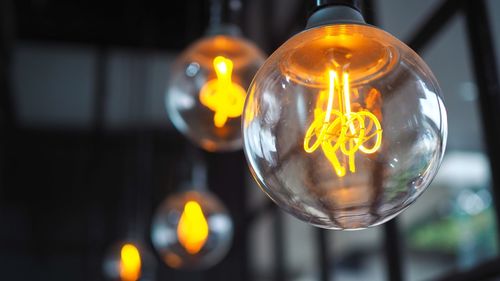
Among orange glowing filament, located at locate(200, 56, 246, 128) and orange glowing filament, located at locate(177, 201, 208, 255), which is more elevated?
orange glowing filament, located at locate(200, 56, 246, 128)

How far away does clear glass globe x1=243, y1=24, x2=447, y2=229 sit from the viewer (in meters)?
0.72

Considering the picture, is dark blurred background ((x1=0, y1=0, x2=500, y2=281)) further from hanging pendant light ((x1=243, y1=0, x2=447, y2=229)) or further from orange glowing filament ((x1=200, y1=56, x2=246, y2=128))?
hanging pendant light ((x1=243, y1=0, x2=447, y2=229))

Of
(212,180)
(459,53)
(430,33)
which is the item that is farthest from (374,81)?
(212,180)

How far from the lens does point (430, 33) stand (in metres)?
1.97

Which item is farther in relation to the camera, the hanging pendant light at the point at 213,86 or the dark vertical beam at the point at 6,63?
the dark vertical beam at the point at 6,63

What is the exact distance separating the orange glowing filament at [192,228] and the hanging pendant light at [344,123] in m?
1.65

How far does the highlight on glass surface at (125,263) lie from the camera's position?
337 centimetres

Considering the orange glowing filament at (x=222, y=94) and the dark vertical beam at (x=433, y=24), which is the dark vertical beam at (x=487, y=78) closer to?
the dark vertical beam at (x=433, y=24)

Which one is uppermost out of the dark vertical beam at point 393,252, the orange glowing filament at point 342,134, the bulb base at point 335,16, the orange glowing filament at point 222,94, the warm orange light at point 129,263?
the bulb base at point 335,16

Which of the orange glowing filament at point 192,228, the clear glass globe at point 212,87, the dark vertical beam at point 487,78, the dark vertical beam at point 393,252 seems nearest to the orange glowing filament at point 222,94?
the clear glass globe at point 212,87

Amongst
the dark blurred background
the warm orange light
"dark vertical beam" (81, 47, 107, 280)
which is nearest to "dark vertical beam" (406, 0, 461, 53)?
the dark blurred background

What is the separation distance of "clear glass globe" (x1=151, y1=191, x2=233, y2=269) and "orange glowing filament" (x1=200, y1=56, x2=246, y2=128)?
102 centimetres

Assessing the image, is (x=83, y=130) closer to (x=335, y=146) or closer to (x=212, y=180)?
(x=212, y=180)

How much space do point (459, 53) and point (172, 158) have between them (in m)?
4.32
